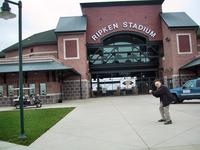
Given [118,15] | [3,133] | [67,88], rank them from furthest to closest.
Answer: [118,15], [67,88], [3,133]

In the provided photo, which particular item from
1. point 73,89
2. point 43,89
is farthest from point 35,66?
point 73,89

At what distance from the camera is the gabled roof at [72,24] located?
44.3 meters

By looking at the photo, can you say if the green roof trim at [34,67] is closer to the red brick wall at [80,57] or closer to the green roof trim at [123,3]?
the red brick wall at [80,57]

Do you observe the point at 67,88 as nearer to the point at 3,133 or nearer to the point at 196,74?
the point at 196,74

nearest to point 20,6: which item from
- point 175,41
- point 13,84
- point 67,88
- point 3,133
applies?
point 3,133

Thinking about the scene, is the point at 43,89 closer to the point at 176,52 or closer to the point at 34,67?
the point at 34,67

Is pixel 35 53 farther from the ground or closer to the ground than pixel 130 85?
farther from the ground

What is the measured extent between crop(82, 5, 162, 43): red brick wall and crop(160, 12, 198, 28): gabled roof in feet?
5.21

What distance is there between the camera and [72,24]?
47031mm

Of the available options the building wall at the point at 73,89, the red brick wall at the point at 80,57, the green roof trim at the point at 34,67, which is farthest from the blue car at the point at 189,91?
the red brick wall at the point at 80,57

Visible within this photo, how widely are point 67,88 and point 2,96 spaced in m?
9.89

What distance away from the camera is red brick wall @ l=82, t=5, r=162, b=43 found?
159ft

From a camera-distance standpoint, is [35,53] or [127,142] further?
[35,53]

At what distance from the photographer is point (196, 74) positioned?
43.4 metres
